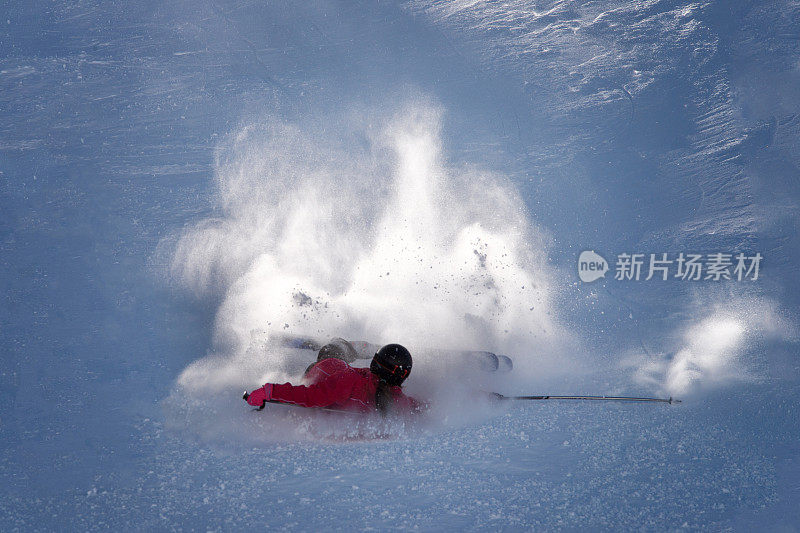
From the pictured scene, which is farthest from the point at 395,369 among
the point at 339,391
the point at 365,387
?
the point at 339,391

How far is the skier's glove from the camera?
12.6 feet

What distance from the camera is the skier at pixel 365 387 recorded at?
4.06m

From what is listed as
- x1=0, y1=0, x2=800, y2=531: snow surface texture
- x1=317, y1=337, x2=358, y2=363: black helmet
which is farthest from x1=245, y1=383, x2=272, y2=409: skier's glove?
x1=317, y1=337, x2=358, y2=363: black helmet

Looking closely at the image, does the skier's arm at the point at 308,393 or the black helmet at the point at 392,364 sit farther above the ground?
the black helmet at the point at 392,364

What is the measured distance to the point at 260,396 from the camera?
3.84 metres

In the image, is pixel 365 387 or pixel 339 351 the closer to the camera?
pixel 365 387

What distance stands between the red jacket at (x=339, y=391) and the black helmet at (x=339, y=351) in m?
0.53

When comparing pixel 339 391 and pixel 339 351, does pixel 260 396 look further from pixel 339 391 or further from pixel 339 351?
pixel 339 351

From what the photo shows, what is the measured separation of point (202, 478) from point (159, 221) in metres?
5.12

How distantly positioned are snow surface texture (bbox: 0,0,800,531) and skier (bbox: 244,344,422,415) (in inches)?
7.7

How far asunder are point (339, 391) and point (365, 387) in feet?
0.68
